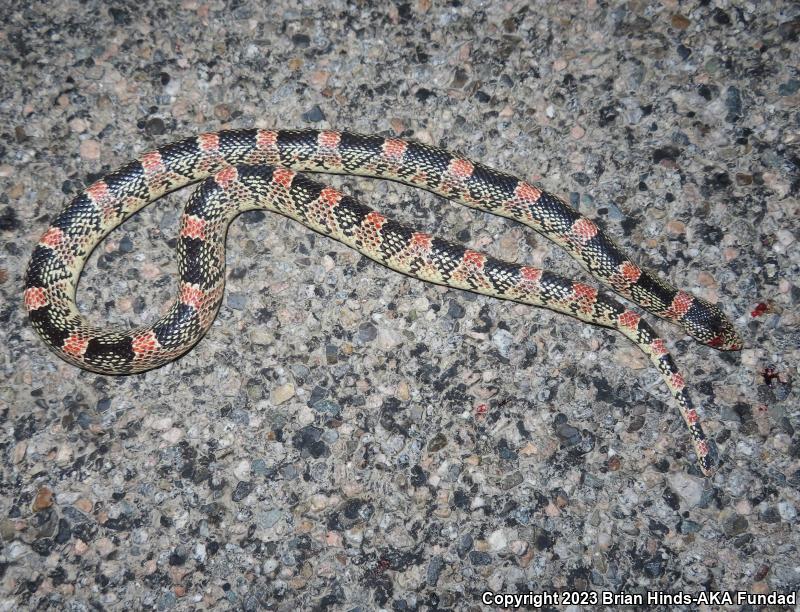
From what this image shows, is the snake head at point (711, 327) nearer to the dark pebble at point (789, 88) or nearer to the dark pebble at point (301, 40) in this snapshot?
the dark pebble at point (789, 88)

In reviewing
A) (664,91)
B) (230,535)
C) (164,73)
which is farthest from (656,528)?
(164,73)

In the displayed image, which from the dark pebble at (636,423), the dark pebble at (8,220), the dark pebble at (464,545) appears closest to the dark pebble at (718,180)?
the dark pebble at (636,423)

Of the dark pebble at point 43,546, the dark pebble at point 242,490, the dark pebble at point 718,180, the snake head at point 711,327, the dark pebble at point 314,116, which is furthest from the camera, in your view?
the dark pebble at point 314,116

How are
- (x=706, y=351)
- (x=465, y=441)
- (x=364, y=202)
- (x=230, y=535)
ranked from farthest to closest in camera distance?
(x=364, y=202)
(x=706, y=351)
(x=465, y=441)
(x=230, y=535)

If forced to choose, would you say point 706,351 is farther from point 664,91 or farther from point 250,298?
point 250,298

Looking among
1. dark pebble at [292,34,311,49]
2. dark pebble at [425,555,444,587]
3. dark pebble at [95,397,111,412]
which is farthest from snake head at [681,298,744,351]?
dark pebble at [95,397,111,412]

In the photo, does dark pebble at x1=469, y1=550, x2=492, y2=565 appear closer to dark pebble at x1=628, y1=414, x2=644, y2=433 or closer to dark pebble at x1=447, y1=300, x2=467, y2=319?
dark pebble at x1=628, y1=414, x2=644, y2=433
